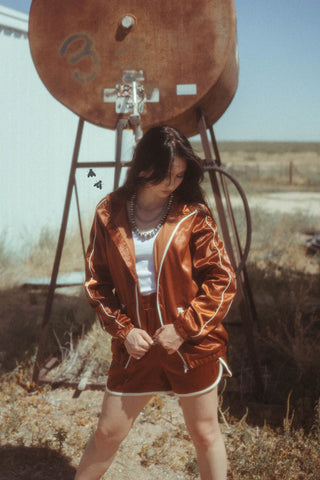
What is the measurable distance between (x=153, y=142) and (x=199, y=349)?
0.77 m

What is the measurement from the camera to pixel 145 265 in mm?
1727

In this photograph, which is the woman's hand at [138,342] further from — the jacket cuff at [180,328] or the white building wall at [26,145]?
the white building wall at [26,145]

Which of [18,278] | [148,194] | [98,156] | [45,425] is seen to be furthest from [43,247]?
[148,194]

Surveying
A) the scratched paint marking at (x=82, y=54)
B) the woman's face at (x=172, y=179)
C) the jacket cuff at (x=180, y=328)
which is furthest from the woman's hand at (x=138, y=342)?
the scratched paint marking at (x=82, y=54)

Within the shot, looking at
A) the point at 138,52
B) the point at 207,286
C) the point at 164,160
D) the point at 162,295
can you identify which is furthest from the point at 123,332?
the point at 138,52

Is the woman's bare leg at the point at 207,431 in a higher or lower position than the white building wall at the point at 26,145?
lower

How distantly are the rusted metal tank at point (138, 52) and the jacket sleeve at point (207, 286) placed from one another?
1.34 metres

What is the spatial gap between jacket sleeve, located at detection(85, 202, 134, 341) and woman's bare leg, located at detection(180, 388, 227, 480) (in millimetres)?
377

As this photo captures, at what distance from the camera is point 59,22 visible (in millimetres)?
2859

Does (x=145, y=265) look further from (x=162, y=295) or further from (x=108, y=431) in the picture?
(x=108, y=431)

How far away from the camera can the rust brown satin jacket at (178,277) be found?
1678 mm

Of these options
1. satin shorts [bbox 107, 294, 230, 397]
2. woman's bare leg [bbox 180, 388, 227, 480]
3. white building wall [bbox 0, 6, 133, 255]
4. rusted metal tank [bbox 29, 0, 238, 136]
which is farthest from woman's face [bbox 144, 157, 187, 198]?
white building wall [bbox 0, 6, 133, 255]

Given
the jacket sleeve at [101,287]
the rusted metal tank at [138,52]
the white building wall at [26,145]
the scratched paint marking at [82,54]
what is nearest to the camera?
the jacket sleeve at [101,287]

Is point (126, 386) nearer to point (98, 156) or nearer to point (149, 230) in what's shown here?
point (149, 230)
